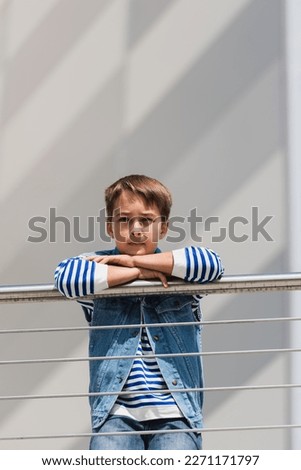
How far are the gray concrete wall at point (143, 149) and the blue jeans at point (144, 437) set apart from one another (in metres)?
0.94

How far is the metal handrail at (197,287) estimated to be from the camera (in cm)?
139

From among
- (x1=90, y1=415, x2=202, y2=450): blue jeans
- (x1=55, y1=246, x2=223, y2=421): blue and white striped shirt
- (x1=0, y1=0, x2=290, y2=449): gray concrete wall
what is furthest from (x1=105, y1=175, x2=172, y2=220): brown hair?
(x1=0, y1=0, x2=290, y2=449): gray concrete wall

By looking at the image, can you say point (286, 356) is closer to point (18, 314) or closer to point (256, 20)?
point (18, 314)

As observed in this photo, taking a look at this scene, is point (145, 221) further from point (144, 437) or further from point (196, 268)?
point (144, 437)

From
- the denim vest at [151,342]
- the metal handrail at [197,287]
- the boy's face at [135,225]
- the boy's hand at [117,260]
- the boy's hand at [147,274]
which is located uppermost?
the boy's face at [135,225]

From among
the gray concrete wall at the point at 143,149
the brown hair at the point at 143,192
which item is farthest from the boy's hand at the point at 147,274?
the gray concrete wall at the point at 143,149

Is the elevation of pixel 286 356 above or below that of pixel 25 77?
below

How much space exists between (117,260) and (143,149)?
1.00 metres

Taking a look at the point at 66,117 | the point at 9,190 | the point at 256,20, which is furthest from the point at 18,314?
the point at 256,20

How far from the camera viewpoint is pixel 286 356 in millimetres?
2346

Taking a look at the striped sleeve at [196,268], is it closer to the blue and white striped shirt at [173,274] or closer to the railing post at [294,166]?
the blue and white striped shirt at [173,274]

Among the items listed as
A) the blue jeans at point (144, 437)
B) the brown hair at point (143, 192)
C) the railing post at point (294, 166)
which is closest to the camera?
the blue jeans at point (144, 437)

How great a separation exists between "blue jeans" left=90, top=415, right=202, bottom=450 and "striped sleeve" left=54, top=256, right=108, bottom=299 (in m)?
0.19

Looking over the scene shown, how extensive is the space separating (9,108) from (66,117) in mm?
148
